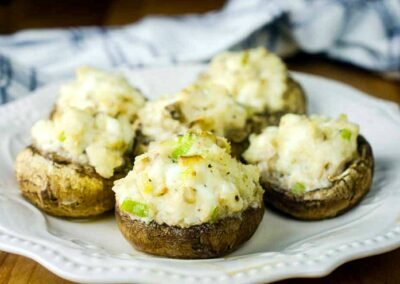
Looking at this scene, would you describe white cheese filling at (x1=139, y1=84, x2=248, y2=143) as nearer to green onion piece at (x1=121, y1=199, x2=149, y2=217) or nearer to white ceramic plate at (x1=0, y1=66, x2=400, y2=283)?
white ceramic plate at (x1=0, y1=66, x2=400, y2=283)

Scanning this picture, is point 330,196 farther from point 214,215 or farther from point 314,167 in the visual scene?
point 214,215

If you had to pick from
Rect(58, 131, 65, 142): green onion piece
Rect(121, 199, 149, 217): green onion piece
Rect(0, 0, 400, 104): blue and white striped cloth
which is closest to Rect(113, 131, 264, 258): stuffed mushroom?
Rect(121, 199, 149, 217): green onion piece

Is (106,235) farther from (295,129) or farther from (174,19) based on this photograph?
(174,19)

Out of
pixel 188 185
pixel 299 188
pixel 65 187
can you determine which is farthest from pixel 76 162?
pixel 299 188

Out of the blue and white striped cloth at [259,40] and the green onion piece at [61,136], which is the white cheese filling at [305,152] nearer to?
the green onion piece at [61,136]

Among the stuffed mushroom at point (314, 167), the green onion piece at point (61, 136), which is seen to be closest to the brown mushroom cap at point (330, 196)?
the stuffed mushroom at point (314, 167)
